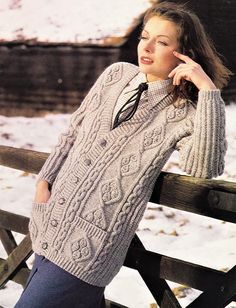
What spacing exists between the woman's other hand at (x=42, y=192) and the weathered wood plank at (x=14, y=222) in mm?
676

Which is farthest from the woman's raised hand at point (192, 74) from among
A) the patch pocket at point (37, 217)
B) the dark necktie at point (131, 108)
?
the patch pocket at point (37, 217)

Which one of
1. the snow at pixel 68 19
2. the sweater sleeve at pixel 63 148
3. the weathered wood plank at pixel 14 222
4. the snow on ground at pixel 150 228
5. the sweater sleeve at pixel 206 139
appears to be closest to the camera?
the sweater sleeve at pixel 206 139

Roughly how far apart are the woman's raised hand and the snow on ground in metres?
1.85

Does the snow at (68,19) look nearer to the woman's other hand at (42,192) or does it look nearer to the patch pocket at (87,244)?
Answer: the woman's other hand at (42,192)

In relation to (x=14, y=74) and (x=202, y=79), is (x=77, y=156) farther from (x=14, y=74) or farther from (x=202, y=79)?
(x=14, y=74)

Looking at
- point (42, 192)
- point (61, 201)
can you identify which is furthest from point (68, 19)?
point (61, 201)

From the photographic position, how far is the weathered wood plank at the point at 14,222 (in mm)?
3018

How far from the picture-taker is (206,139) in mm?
1948

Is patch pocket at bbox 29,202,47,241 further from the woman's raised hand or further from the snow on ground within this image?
the snow on ground

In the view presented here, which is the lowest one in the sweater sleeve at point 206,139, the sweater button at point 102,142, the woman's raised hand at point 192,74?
the sweater button at point 102,142

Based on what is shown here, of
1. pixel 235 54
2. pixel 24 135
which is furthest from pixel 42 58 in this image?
pixel 235 54

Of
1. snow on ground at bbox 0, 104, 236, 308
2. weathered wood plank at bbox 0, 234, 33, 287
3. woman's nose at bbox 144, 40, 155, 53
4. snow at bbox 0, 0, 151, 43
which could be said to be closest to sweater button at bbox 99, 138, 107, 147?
woman's nose at bbox 144, 40, 155, 53

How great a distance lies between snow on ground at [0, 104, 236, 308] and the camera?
12.4ft

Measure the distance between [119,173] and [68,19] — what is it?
5.73 m
